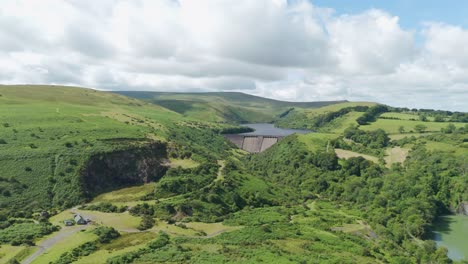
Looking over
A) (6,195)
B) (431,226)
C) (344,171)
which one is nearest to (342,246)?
(431,226)

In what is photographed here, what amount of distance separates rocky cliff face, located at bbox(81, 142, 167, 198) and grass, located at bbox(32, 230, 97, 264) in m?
34.4

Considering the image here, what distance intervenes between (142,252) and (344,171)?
110326mm

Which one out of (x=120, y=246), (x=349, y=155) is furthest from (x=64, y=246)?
(x=349, y=155)

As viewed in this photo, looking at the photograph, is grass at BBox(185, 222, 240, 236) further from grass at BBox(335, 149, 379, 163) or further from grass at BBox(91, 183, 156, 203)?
grass at BBox(335, 149, 379, 163)

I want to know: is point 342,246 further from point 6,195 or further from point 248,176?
point 6,195

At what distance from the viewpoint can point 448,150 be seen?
569 feet

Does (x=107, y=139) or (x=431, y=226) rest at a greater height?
(x=107, y=139)

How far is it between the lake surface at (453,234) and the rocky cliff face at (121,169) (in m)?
92.9

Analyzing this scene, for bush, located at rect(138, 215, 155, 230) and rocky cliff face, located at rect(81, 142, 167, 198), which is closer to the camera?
bush, located at rect(138, 215, 155, 230)

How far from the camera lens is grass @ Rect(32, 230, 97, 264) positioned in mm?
73719

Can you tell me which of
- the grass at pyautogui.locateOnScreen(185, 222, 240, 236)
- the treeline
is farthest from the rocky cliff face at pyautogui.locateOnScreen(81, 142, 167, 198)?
the treeline

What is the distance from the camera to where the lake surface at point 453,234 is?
10076 centimetres

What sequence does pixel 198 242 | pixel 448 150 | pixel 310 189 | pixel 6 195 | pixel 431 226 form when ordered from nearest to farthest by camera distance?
1. pixel 198 242
2. pixel 6 195
3. pixel 431 226
4. pixel 310 189
5. pixel 448 150

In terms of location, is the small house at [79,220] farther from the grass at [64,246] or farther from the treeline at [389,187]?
the treeline at [389,187]
